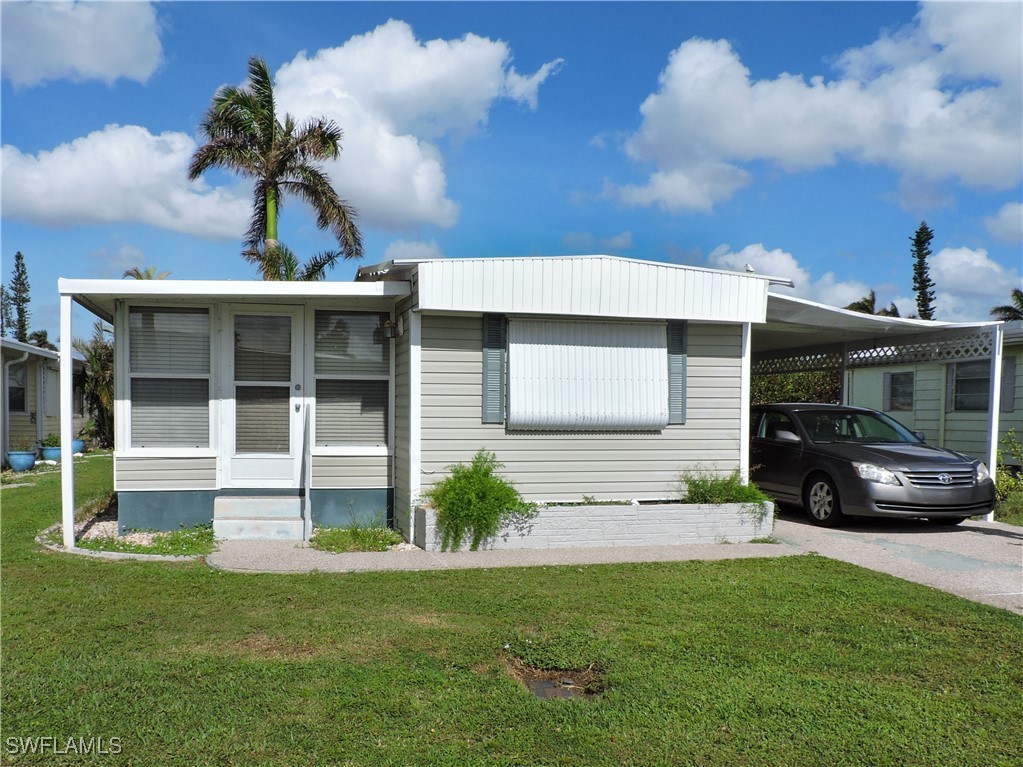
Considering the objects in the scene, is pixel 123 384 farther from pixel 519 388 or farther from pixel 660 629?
pixel 660 629

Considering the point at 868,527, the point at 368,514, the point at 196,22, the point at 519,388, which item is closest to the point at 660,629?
the point at 519,388

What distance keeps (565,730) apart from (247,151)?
18.3 metres

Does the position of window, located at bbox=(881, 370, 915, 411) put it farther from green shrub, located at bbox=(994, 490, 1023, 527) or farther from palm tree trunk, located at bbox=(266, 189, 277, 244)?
palm tree trunk, located at bbox=(266, 189, 277, 244)

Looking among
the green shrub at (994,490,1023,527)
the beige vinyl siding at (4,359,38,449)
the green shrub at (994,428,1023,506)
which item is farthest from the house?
the beige vinyl siding at (4,359,38,449)

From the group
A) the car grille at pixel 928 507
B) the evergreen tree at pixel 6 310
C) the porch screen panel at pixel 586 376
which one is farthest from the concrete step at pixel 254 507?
the evergreen tree at pixel 6 310

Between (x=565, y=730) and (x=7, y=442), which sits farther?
Result: (x=7, y=442)

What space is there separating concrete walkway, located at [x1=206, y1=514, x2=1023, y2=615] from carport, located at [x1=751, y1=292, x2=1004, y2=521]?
2.60 metres

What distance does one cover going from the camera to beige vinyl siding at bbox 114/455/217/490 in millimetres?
8266

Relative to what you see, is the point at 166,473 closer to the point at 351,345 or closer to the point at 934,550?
the point at 351,345

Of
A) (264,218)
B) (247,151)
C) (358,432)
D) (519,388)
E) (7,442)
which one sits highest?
(247,151)

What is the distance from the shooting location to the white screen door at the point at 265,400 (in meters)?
8.50

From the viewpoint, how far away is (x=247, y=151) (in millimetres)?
18922

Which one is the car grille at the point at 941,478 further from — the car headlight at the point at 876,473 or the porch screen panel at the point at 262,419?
the porch screen panel at the point at 262,419

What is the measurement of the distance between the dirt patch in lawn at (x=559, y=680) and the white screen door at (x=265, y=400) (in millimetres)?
4950
